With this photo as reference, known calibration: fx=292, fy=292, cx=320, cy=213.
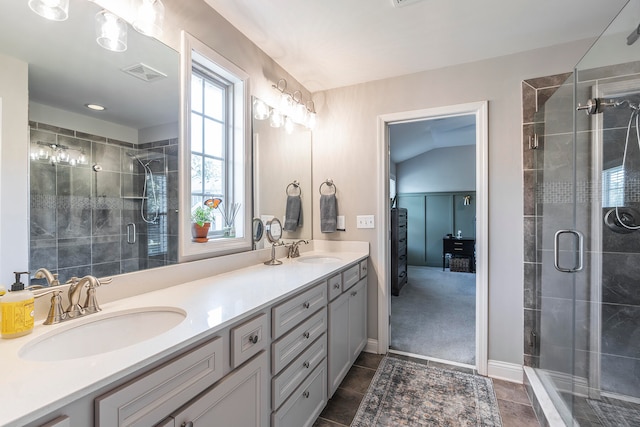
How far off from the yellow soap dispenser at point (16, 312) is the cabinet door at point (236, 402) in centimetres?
50

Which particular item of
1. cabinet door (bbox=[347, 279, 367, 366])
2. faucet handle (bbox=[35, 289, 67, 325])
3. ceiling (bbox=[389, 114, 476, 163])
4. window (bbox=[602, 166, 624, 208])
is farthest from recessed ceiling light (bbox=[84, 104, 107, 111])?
ceiling (bbox=[389, 114, 476, 163])

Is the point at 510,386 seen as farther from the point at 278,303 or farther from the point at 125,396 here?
the point at 125,396

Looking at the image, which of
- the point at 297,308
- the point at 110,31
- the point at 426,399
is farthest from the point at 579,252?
the point at 110,31

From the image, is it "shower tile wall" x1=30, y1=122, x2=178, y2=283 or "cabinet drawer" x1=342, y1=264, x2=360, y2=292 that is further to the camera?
"cabinet drawer" x1=342, y1=264, x2=360, y2=292

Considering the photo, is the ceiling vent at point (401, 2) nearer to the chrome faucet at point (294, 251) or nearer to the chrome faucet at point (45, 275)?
the chrome faucet at point (294, 251)

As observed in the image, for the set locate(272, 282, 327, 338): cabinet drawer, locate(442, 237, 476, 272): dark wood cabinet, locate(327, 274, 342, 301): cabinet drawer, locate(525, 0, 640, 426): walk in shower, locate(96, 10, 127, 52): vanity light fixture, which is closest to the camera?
locate(96, 10, 127, 52): vanity light fixture

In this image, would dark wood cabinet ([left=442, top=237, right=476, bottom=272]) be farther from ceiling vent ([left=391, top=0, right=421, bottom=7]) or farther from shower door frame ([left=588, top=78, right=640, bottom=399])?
ceiling vent ([left=391, top=0, right=421, bottom=7])

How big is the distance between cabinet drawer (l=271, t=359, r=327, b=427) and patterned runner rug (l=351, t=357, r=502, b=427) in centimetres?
25

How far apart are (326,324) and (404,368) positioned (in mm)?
964

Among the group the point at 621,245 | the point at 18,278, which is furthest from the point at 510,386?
the point at 18,278

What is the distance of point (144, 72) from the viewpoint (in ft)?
4.40

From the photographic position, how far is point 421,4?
5.34 feet

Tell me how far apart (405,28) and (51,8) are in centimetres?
174

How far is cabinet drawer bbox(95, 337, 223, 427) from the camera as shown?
0.65 metres
